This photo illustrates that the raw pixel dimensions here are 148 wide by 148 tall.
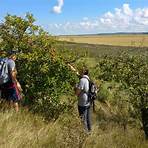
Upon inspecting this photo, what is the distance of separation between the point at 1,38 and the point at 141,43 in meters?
4.96

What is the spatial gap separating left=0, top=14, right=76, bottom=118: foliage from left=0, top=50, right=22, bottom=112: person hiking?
90cm

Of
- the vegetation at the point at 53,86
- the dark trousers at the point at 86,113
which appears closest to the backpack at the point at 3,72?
the vegetation at the point at 53,86

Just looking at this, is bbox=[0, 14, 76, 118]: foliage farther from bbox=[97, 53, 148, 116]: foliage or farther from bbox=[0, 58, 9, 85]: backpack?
bbox=[97, 53, 148, 116]: foliage

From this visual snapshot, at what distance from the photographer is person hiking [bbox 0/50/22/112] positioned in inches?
449

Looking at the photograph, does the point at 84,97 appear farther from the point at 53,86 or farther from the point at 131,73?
the point at 131,73

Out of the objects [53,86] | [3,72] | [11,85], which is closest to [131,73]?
[53,86]

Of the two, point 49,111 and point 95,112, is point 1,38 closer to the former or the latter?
point 49,111

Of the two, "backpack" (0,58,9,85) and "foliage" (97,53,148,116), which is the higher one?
"backpack" (0,58,9,85)

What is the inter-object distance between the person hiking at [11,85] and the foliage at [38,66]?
901mm

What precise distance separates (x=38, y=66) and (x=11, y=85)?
120cm

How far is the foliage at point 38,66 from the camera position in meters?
12.6

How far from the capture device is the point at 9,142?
824cm

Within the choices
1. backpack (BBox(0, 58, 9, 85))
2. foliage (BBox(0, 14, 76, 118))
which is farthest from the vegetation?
backpack (BBox(0, 58, 9, 85))

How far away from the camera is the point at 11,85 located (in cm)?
1161
